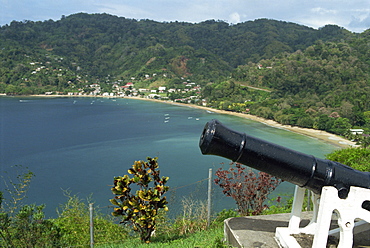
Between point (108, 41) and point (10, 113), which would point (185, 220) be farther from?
point (108, 41)

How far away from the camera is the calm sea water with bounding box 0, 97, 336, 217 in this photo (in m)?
19.0

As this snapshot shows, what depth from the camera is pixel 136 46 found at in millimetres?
131750

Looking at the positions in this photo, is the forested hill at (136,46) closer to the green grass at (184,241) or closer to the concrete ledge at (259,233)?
the green grass at (184,241)

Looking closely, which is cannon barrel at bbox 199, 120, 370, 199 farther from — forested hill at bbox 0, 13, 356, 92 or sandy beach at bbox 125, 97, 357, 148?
forested hill at bbox 0, 13, 356, 92

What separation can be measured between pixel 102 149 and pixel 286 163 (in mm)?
28435

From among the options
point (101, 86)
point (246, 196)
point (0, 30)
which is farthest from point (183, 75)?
point (246, 196)

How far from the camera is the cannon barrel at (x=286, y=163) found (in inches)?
125

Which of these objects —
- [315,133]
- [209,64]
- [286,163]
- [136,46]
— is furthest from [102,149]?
[136,46]

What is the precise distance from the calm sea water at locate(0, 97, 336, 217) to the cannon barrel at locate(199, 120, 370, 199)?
5.51 meters

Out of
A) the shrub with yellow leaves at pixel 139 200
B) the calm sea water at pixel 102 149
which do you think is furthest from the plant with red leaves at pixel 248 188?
the calm sea water at pixel 102 149

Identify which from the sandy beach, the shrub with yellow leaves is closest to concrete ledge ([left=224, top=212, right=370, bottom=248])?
the shrub with yellow leaves

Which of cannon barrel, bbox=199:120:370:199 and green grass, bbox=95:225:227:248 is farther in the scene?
green grass, bbox=95:225:227:248

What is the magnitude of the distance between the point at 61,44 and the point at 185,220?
14470 centimetres

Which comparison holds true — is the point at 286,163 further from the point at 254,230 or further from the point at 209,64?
the point at 209,64
